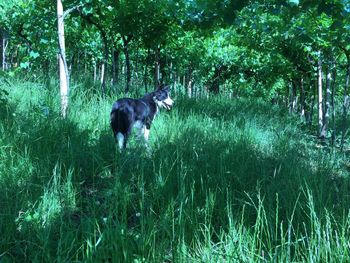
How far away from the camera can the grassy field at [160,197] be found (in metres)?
2.28

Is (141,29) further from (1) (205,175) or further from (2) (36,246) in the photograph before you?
(2) (36,246)

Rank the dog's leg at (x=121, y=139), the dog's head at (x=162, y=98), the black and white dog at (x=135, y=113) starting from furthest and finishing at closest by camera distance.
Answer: the dog's head at (x=162, y=98) < the black and white dog at (x=135, y=113) < the dog's leg at (x=121, y=139)

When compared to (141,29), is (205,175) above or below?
below

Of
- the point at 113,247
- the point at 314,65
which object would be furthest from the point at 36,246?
the point at 314,65

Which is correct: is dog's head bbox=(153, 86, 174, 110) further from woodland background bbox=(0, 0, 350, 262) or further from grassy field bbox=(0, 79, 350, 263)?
grassy field bbox=(0, 79, 350, 263)

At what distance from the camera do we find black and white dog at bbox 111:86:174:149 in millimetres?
5758

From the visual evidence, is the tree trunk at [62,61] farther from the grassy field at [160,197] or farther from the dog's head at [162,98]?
the dog's head at [162,98]

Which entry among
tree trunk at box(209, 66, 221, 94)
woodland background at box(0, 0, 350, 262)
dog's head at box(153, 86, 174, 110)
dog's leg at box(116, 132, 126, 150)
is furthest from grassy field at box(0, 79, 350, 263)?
tree trunk at box(209, 66, 221, 94)

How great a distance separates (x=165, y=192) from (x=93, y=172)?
101 cm

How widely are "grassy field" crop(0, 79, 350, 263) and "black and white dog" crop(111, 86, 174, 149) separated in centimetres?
20

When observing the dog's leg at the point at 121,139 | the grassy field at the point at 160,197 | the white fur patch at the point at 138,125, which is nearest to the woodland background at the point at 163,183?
the grassy field at the point at 160,197

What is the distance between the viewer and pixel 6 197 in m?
3.19

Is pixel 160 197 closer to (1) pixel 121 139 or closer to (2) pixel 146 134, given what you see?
(1) pixel 121 139

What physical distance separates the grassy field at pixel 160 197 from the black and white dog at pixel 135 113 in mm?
204
